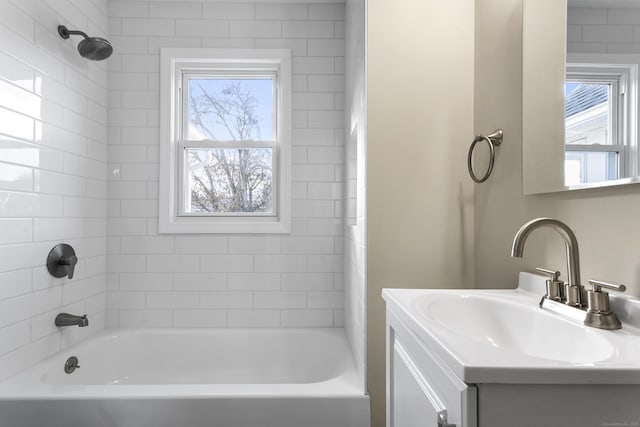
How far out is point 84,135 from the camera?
2.10 metres

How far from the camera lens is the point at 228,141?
8.11 feet

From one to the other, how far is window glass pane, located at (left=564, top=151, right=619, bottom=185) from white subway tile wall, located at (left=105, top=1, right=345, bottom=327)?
57.1 inches

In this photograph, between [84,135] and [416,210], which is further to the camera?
[84,135]

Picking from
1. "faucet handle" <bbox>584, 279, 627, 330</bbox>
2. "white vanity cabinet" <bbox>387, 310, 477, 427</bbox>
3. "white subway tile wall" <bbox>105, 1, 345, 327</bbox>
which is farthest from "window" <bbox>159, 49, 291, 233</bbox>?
"faucet handle" <bbox>584, 279, 627, 330</bbox>

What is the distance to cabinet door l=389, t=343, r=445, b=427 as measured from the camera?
28.9 inches

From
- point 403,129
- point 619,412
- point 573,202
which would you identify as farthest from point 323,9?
point 619,412

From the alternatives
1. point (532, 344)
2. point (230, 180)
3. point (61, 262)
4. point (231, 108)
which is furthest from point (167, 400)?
point (231, 108)

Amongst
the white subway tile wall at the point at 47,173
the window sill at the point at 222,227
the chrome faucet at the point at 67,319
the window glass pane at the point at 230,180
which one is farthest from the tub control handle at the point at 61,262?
the window glass pane at the point at 230,180

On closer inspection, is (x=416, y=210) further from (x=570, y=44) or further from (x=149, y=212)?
(x=149, y=212)

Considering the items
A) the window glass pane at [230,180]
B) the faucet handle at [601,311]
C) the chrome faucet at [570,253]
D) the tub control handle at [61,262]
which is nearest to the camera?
the faucet handle at [601,311]

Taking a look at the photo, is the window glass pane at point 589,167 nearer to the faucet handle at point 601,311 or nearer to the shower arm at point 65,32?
the faucet handle at point 601,311

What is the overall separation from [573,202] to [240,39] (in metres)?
2.09

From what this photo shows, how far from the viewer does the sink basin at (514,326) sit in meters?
0.78

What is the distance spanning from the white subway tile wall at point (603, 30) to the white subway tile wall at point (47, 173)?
208 cm
